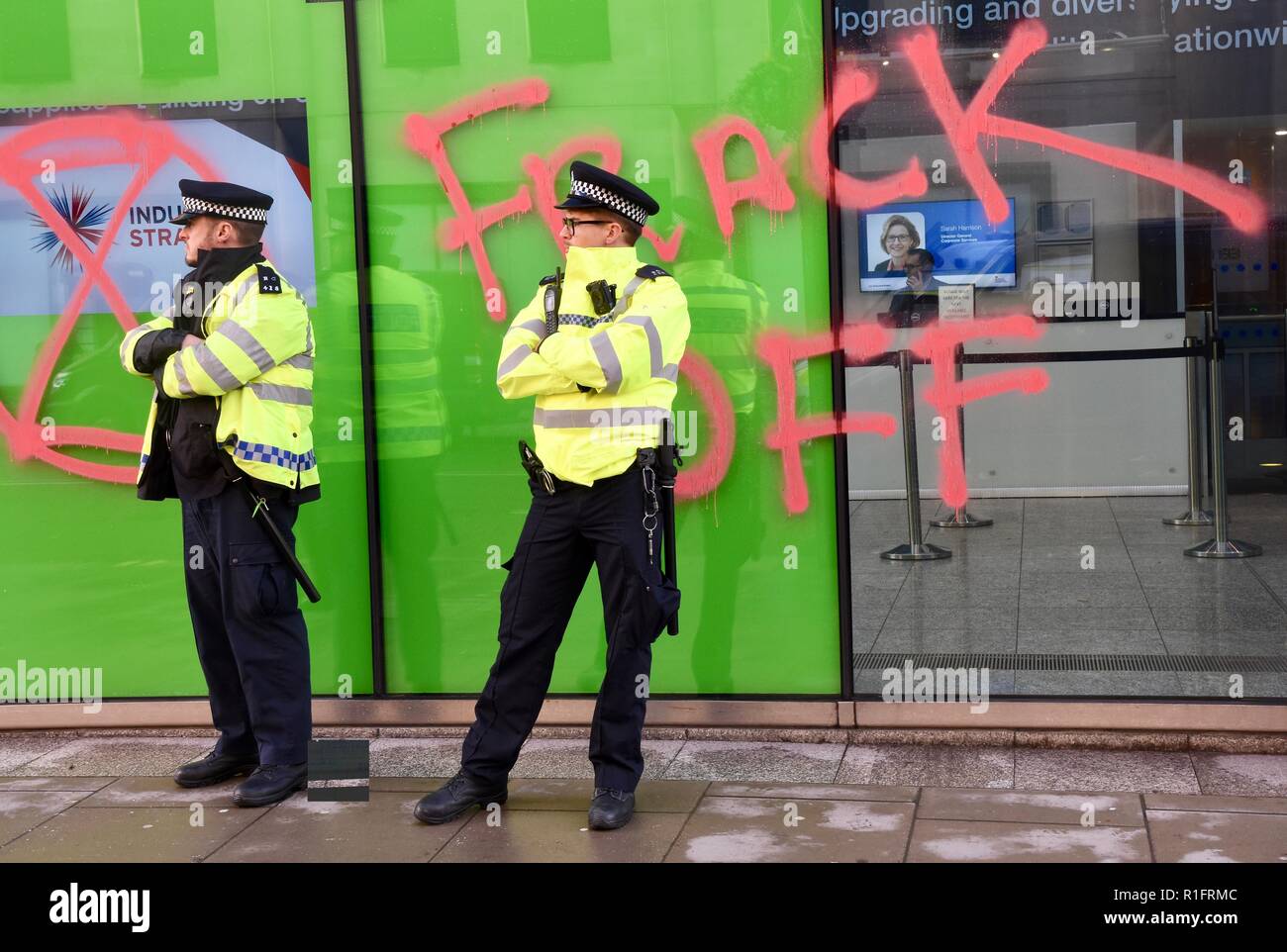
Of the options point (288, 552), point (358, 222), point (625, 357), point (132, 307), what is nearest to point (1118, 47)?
point (625, 357)

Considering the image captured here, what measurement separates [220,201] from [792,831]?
2.71m

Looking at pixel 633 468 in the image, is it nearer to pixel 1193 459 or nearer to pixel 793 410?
pixel 793 410

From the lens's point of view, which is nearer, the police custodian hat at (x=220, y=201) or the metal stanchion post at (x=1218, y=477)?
the police custodian hat at (x=220, y=201)

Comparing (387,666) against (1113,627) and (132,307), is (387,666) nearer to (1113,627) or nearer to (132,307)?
(132,307)

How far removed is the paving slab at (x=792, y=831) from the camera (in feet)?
15.6

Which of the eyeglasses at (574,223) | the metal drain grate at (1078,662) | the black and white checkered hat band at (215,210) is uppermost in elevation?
the black and white checkered hat band at (215,210)

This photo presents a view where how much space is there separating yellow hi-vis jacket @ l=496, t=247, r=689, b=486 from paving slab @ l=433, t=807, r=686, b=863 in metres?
1.07

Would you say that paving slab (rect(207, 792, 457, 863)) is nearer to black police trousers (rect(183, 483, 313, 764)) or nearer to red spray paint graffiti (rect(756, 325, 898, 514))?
black police trousers (rect(183, 483, 313, 764))

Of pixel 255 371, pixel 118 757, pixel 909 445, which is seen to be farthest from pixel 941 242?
pixel 118 757

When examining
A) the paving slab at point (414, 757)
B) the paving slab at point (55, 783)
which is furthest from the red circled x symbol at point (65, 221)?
the paving slab at point (414, 757)

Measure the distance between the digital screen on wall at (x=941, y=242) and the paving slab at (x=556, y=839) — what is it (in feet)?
6.90

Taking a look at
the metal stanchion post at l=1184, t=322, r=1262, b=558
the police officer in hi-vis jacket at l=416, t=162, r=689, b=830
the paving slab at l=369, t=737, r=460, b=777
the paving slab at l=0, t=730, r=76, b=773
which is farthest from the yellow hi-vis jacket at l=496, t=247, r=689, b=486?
the paving slab at l=0, t=730, r=76, b=773

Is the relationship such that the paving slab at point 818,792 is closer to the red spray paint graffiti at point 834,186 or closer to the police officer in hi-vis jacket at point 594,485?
the police officer in hi-vis jacket at point 594,485

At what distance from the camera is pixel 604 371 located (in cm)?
479
